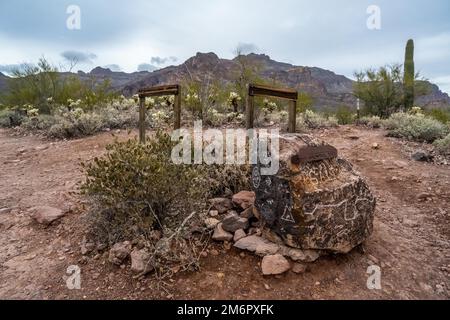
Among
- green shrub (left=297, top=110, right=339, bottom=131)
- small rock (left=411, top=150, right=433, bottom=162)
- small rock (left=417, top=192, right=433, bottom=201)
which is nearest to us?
small rock (left=417, top=192, right=433, bottom=201)

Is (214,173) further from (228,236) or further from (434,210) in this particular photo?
(434,210)

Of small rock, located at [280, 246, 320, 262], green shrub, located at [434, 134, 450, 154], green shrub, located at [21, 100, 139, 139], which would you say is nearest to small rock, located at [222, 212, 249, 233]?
small rock, located at [280, 246, 320, 262]

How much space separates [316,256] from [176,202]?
3.92 feet

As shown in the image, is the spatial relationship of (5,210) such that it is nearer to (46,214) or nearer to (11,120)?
(46,214)

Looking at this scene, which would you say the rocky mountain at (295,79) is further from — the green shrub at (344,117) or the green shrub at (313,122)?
the green shrub at (313,122)

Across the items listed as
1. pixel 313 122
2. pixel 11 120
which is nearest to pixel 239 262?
pixel 313 122

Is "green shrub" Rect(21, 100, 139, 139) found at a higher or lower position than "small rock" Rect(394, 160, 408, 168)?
higher

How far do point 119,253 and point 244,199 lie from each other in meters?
1.22

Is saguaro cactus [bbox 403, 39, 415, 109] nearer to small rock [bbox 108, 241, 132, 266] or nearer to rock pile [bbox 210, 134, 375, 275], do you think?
rock pile [bbox 210, 134, 375, 275]

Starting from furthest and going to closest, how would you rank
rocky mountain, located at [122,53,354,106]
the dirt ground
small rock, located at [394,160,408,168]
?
rocky mountain, located at [122,53,354,106] → small rock, located at [394,160,408,168] → the dirt ground

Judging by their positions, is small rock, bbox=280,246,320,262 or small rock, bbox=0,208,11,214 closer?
small rock, bbox=280,246,320,262

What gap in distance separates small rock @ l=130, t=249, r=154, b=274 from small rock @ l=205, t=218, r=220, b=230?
1.92 feet

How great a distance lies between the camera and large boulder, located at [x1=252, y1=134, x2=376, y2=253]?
2.58m
